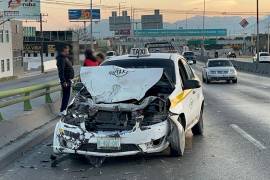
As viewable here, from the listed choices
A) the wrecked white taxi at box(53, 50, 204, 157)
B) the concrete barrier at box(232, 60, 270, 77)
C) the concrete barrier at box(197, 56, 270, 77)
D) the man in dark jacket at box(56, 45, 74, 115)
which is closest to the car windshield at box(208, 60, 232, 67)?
the concrete barrier at box(197, 56, 270, 77)

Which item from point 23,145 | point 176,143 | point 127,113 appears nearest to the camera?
point 127,113

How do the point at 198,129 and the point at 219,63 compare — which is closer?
the point at 198,129

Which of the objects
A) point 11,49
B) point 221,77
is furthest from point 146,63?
point 11,49

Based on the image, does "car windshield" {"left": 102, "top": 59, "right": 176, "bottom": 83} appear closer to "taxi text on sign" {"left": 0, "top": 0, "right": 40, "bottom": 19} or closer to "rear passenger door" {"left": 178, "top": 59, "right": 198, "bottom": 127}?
"rear passenger door" {"left": 178, "top": 59, "right": 198, "bottom": 127}

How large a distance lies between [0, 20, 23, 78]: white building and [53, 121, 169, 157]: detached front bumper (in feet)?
215

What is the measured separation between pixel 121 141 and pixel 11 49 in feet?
234

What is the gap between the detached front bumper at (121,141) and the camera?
8477mm

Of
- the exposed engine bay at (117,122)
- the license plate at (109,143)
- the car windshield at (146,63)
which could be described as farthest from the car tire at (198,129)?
the license plate at (109,143)

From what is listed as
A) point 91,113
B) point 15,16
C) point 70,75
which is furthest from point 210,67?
point 15,16

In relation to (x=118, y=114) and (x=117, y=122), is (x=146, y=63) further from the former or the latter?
(x=117, y=122)

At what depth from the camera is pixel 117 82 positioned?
379 inches

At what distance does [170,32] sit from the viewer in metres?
119

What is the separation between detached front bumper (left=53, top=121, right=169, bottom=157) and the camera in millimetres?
8477

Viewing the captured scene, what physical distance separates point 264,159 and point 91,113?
9.03 ft
